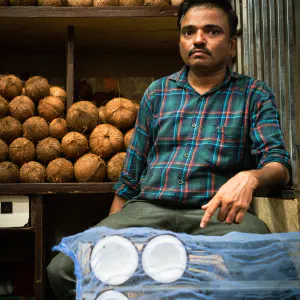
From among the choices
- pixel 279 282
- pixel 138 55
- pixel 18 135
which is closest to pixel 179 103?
pixel 279 282

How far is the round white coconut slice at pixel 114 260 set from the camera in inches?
41.3

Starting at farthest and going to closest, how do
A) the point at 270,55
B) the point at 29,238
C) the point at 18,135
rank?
1. the point at 29,238
2. the point at 18,135
3. the point at 270,55

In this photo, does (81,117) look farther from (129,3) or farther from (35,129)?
(129,3)

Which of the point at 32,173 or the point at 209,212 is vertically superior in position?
the point at 32,173

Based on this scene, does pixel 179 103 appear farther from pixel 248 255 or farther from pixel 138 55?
pixel 138 55

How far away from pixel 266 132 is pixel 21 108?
5.65 feet

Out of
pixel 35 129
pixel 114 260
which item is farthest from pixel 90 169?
pixel 114 260

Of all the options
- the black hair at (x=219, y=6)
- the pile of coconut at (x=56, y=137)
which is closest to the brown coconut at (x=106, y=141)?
the pile of coconut at (x=56, y=137)

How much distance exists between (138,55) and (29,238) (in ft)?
5.88

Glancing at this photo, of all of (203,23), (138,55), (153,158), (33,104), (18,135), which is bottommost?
(153,158)

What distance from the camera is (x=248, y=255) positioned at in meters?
1.12

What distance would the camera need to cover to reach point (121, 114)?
2.91 meters

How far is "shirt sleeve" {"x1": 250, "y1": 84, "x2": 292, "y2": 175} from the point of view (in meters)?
1.78

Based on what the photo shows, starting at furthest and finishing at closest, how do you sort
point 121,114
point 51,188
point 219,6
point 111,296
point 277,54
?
point 121,114 < point 51,188 < point 277,54 < point 219,6 < point 111,296
